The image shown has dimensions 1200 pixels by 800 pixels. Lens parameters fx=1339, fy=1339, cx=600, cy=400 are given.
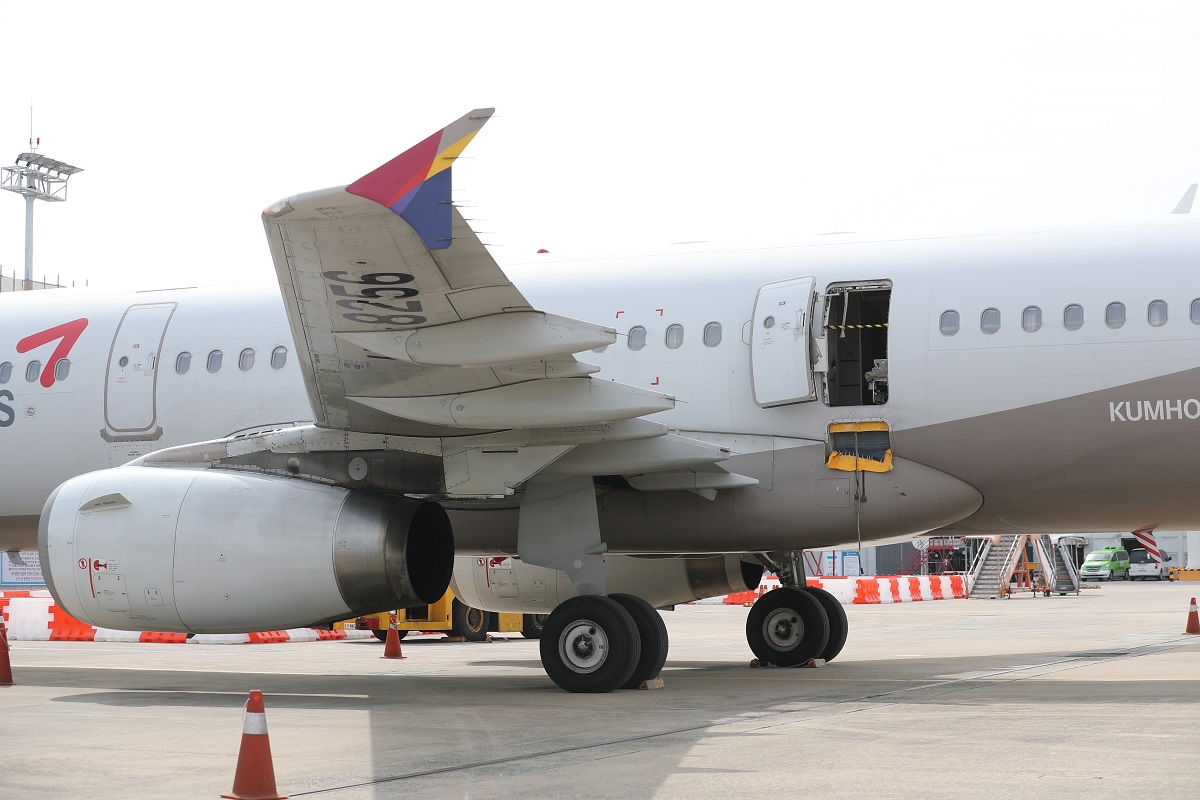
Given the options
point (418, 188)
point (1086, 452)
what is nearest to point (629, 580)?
point (1086, 452)

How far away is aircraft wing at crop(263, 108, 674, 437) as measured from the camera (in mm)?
9633

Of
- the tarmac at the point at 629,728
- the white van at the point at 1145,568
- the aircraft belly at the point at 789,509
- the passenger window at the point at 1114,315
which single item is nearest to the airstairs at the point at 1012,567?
the white van at the point at 1145,568

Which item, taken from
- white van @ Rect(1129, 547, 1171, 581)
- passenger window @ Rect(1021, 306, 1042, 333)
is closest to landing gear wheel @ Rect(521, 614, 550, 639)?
passenger window @ Rect(1021, 306, 1042, 333)

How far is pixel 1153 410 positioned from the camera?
1161 centimetres

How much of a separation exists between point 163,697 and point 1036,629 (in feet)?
54.7

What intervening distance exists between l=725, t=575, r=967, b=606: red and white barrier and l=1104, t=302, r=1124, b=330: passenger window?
24.7 m

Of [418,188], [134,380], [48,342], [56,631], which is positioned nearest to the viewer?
[418,188]

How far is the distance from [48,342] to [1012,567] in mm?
34755

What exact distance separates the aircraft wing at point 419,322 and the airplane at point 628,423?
0.03 metres

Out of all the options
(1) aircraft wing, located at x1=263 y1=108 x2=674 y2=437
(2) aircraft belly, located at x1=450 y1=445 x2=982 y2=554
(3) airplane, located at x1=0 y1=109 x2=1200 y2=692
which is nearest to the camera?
(1) aircraft wing, located at x1=263 y1=108 x2=674 y2=437

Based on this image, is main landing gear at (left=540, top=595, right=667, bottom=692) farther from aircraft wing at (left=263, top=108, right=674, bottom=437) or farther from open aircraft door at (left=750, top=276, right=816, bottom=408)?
open aircraft door at (left=750, top=276, right=816, bottom=408)

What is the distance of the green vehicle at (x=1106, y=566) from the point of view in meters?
64.5

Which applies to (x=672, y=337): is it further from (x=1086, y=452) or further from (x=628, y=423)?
(x=1086, y=452)

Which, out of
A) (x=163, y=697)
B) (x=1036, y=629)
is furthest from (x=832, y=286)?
(x=1036, y=629)
